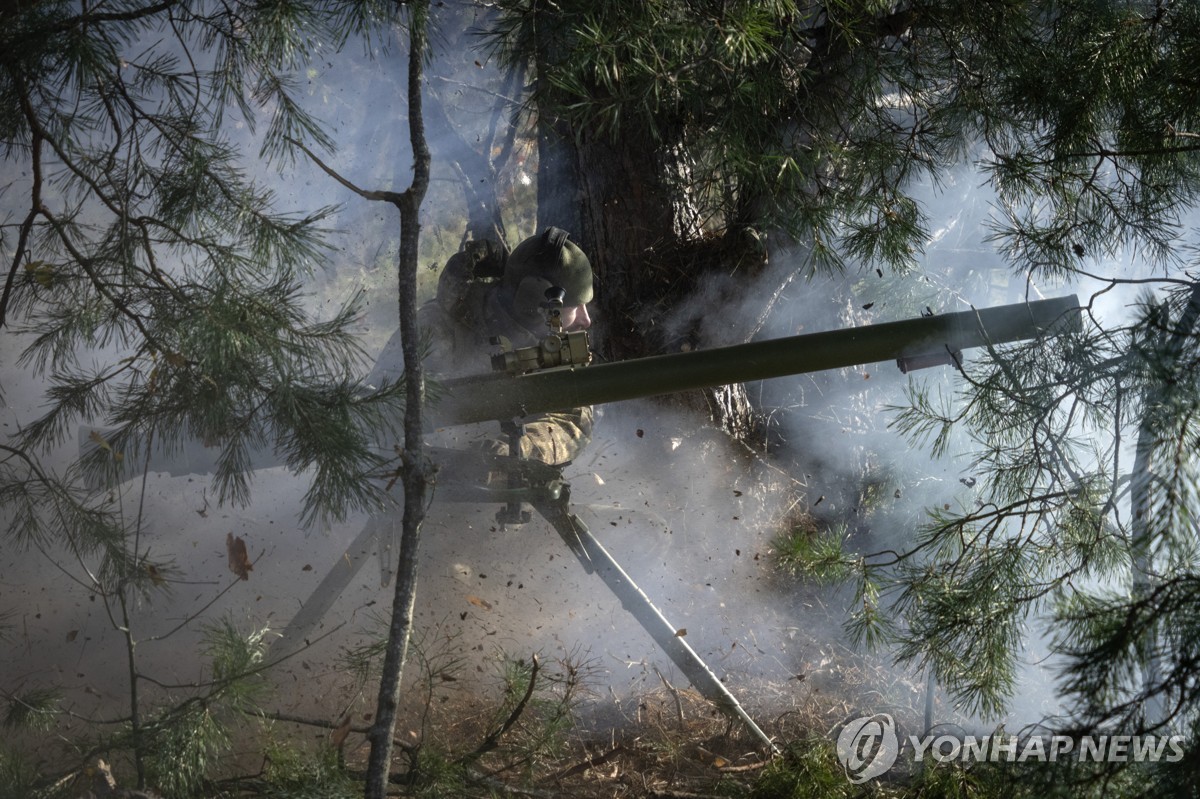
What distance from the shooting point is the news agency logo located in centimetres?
275

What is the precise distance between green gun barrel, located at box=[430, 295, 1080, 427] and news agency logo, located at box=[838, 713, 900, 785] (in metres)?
1.21

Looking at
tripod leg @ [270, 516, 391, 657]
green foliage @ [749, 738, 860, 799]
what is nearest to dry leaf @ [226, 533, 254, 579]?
tripod leg @ [270, 516, 391, 657]

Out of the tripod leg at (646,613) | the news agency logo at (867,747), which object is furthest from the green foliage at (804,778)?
the tripod leg at (646,613)

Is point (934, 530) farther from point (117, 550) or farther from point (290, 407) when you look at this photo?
point (117, 550)

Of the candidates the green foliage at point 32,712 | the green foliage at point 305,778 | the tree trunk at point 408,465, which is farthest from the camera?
the green foliage at point 32,712

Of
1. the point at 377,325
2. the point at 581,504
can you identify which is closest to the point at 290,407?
the point at 581,504

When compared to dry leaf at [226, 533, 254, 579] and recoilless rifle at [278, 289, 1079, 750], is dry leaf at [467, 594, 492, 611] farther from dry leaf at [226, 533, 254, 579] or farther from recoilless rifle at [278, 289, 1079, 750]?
dry leaf at [226, 533, 254, 579]

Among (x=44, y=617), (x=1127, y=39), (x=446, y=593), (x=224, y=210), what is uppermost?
(x=1127, y=39)

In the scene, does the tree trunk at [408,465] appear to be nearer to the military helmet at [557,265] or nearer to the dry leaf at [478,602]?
the military helmet at [557,265]

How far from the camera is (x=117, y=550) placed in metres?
2.21

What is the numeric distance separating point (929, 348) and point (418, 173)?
70.7 inches
